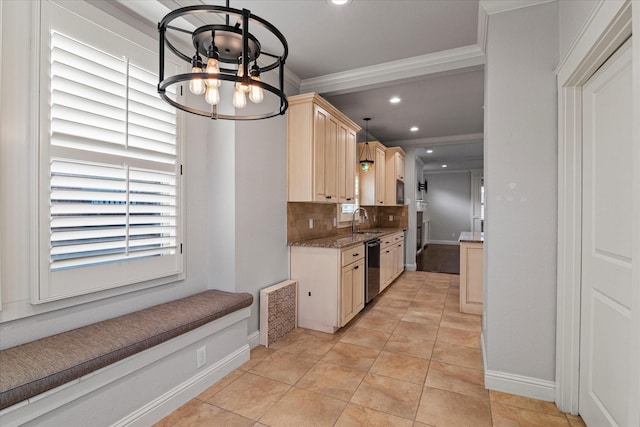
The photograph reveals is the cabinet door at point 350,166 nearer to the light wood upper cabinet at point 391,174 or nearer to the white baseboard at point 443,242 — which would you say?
the light wood upper cabinet at point 391,174

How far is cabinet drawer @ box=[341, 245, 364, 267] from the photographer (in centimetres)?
334

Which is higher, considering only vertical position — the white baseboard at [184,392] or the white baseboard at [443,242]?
the white baseboard at [443,242]

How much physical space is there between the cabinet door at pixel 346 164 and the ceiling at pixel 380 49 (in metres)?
0.50

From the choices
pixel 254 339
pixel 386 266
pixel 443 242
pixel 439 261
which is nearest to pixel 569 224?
pixel 254 339

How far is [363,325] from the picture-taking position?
3.54 meters

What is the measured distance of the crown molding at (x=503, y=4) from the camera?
2.15m

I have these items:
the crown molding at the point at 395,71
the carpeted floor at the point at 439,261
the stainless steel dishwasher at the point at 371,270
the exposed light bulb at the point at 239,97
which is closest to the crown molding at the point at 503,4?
the crown molding at the point at 395,71

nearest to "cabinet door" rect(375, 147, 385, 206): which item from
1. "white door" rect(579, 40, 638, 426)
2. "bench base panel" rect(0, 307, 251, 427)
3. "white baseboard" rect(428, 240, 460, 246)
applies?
"bench base panel" rect(0, 307, 251, 427)

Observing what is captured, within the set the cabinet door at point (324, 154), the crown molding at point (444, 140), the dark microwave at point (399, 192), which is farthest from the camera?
the dark microwave at point (399, 192)

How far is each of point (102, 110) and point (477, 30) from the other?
2.87m

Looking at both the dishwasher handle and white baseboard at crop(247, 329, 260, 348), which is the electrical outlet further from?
the dishwasher handle

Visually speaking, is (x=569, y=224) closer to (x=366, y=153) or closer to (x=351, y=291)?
(x=351, y=291)

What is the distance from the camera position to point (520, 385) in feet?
7.16

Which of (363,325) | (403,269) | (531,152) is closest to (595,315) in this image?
(531,152)
